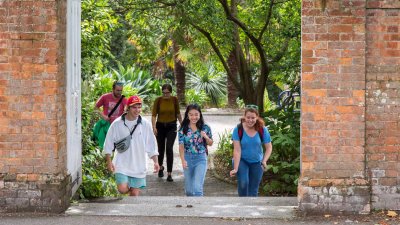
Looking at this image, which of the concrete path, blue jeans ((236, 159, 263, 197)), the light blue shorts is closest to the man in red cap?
the light blue shorts

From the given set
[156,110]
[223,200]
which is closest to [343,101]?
[223,200]

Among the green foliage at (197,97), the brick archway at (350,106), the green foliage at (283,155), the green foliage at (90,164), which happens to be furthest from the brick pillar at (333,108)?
the green foliage at (197,97)

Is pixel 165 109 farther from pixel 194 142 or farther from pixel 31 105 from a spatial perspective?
pixel 31 105

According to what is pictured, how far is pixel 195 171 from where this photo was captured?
10195 millimetres

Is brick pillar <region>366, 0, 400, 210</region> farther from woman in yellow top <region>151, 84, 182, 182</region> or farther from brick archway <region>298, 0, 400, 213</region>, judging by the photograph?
→ woman in yellow top <region>151, 84, 182, 182</region>

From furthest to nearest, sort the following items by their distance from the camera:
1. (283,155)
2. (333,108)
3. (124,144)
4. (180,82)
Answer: (180,82), (283,155), (124,144), (333,108)

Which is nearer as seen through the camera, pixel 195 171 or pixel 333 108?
pixel 333 108

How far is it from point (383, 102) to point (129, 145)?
3.27 meters

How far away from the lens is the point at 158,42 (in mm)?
28000

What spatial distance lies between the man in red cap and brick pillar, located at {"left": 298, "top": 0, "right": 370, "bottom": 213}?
230cm

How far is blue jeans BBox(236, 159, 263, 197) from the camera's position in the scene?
1023cm

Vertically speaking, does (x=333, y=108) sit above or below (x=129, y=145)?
above

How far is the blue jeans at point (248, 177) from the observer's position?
10.2 meters

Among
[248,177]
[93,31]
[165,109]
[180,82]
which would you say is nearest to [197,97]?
[180,82]
